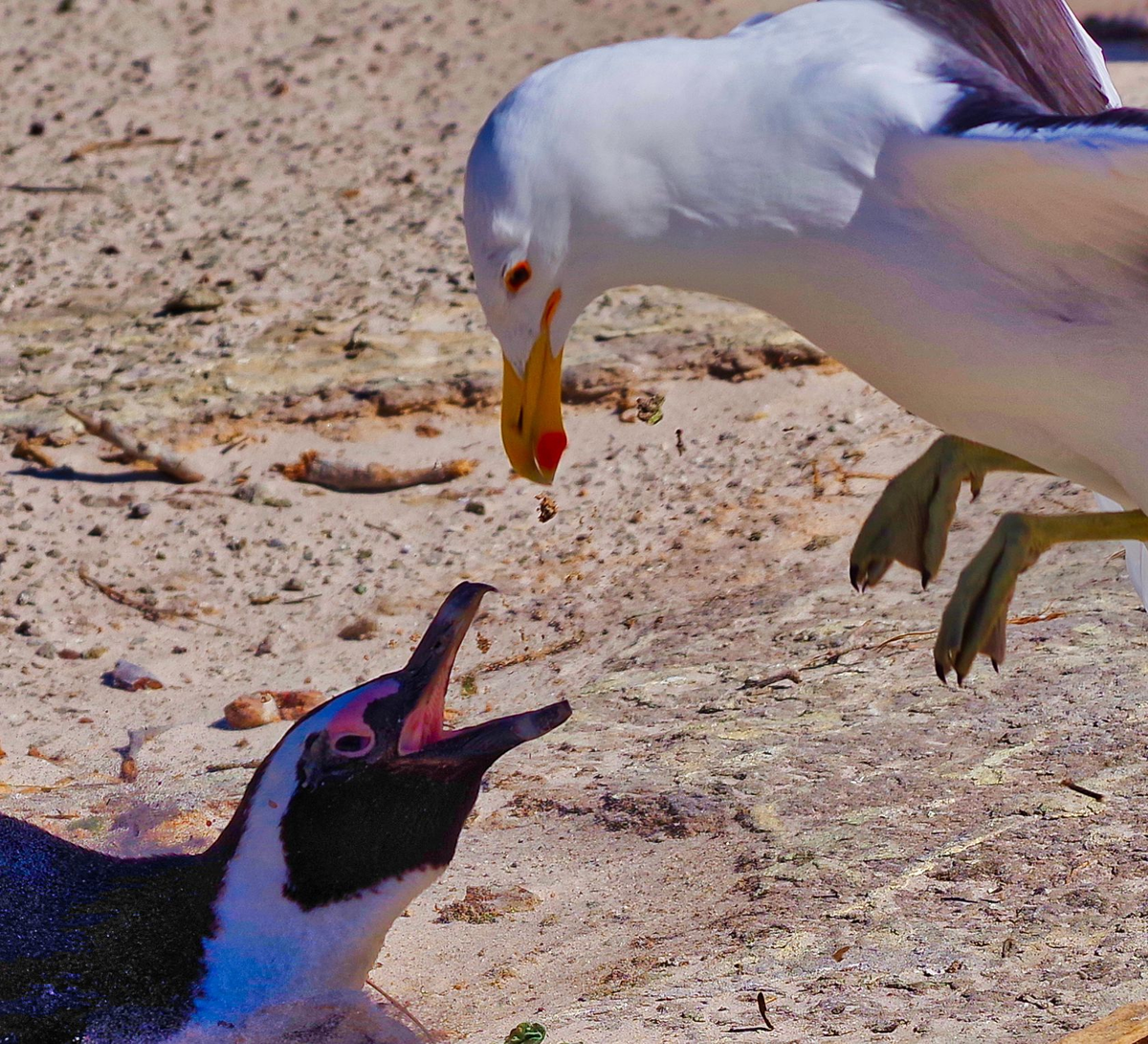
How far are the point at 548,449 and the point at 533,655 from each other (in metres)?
1.98

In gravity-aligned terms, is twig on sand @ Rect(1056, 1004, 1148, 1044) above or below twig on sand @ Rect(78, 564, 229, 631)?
above

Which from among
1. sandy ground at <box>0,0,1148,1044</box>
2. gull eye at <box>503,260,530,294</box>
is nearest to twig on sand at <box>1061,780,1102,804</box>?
sandy ground at <box>0,0,1148,1044</box>

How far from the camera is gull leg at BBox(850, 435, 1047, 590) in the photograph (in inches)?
145

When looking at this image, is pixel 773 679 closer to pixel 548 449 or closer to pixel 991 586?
pixel 991 586

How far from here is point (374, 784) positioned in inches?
142

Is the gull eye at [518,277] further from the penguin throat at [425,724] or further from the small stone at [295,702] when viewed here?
the small stone at [295,702]

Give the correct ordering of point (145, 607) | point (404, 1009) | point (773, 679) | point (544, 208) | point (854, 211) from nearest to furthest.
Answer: point (544, 208) → point (854, 211) → point (404, 1009) → point (773, 679) → point (145, 607)

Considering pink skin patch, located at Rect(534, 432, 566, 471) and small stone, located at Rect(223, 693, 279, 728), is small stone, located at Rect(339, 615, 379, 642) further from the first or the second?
pink skin patch, located at Rect(534, 432, 566, 471)

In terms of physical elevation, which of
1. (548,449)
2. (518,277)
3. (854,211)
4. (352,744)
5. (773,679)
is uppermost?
(854,211)

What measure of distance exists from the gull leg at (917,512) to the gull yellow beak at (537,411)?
0.84 metres

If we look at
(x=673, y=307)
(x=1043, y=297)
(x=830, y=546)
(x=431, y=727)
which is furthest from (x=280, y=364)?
(x=1043, y=297)

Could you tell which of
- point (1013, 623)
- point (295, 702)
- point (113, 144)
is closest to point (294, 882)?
point (295, 702)

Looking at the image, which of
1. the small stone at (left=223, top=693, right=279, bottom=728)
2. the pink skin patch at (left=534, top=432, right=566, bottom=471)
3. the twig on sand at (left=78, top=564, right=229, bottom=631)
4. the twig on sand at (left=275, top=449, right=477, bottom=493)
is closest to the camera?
the pink skin patch at (left=534, top=432, right=566, bottom=471)

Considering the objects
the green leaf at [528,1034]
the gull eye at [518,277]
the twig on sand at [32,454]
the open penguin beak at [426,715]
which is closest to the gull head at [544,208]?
the gull eye at [518,277]
